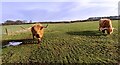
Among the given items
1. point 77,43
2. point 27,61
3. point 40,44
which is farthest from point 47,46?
point 27,61

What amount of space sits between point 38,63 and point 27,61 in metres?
1.09

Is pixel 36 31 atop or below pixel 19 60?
atop

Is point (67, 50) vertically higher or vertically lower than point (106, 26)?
lower

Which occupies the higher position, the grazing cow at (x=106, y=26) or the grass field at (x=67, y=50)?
the grazing cow at (x=106, y=26)

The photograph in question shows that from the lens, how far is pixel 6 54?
25.8 m

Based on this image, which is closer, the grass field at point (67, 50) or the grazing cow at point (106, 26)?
the grass field at point (67, 50)

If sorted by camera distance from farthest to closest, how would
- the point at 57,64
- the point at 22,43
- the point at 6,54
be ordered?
the point at 22,43
the point at 6,54
the point at 57,64

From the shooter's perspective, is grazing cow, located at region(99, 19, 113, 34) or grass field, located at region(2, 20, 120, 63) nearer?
grass field, located at region(2, 20, 120, 63)

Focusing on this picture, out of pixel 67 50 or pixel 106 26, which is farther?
pixel 106 26

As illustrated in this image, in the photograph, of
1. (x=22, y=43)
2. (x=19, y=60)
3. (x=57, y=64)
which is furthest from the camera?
(x=22, y=43)

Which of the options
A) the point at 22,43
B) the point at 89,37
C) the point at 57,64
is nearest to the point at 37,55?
the point at 57,64

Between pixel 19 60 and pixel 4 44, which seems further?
pixel 4 44

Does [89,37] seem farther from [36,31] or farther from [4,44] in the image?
[4,44]

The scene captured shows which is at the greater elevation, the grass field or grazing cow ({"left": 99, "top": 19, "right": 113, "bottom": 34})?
grazing cow ({"left": 99, "top": 19, "right": 113, "bottom": 34})
